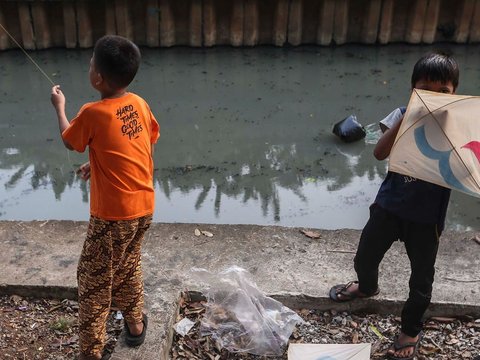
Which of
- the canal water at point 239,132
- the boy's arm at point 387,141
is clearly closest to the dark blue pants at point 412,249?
the boy's arm at point 387,141

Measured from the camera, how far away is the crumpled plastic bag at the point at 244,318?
256cm

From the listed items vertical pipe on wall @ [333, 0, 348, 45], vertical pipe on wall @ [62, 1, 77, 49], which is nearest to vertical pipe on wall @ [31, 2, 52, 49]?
vertical pipe on wall @ [62, 1, 77, 49]

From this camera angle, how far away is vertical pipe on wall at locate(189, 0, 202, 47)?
8305 mm

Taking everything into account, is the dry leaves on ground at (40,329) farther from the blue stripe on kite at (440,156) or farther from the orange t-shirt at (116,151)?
the blue stripe on kite at (440,156)

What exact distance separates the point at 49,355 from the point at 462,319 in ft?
6.80

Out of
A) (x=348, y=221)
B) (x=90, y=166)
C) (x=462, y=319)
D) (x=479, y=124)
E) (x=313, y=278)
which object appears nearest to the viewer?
(x=479, y=124)

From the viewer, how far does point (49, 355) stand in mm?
2521

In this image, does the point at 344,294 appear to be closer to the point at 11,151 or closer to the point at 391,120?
the point at 391,120

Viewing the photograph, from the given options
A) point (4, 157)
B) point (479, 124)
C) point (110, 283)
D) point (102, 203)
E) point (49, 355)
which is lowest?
point (4, 157)

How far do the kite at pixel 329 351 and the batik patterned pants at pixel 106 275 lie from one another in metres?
0.74

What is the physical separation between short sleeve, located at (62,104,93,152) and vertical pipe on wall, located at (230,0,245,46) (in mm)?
6824

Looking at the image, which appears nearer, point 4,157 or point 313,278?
point 313,278

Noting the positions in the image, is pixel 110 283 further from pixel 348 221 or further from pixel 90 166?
pixel 348 221

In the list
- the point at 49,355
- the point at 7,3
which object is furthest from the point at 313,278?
the point at 7,3
